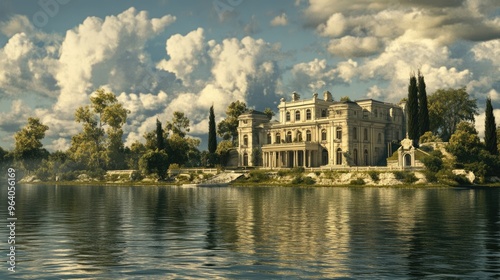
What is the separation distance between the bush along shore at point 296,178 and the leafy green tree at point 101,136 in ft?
11.3

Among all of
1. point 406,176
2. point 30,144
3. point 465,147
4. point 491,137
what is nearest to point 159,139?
point 30,144

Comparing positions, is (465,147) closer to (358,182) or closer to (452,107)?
(358,182)

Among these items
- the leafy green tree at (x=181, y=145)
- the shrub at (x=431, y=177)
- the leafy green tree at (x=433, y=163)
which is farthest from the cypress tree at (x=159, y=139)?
the shrub at (x=431, y=177)

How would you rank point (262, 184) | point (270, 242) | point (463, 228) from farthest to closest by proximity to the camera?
1. point (262, 184)
2. point (463, 228)
3. point (270, 242)

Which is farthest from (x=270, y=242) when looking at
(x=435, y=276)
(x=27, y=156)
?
(x=27, y=156)

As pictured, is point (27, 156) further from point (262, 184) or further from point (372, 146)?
point (372, 146)

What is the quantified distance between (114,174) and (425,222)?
312 ft

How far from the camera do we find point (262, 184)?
301ft

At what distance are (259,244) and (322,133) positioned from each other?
286 feet

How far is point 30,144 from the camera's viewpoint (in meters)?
132

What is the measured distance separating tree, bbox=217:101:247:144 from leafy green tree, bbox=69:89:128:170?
21644 mm

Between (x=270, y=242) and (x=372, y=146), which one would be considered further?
(x=372, y=146)

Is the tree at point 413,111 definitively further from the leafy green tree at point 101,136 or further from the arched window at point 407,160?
the leafy green tree at point 101,136

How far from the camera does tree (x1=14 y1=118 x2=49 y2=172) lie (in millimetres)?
132000
